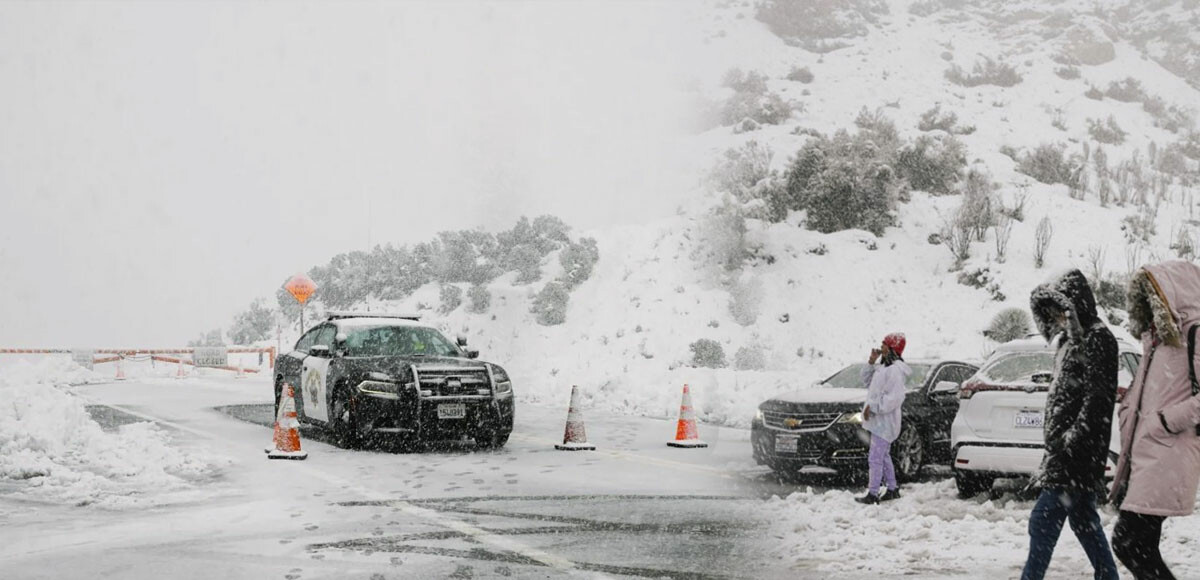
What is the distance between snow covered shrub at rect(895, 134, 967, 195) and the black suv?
2804 cm

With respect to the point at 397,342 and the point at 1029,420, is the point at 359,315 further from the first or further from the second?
the point at 1029,420

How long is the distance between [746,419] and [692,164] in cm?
2708

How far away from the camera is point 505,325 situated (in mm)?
38469

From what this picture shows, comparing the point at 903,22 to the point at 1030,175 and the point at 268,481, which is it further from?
the point at 268,481

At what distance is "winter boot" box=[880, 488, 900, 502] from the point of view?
32.3 feet

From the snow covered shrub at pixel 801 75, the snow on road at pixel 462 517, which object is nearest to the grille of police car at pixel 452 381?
the snow on road at pixel 462 517

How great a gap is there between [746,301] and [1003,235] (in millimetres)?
7776

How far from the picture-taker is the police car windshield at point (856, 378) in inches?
491

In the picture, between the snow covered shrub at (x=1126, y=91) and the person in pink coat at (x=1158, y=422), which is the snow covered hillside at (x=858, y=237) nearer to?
the snow covered shrub at (x=1126, y=91)

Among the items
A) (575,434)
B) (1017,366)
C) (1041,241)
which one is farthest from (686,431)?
(1041,241)

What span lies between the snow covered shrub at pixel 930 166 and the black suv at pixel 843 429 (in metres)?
28.0

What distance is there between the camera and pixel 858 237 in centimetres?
3550

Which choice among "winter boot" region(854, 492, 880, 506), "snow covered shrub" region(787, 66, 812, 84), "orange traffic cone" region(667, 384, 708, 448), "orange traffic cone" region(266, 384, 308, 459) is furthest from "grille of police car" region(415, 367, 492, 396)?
"snow covered shrub" region(787, 66, 812, 84)

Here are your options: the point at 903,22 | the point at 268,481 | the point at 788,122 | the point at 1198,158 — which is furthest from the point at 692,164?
the point at 268,481
